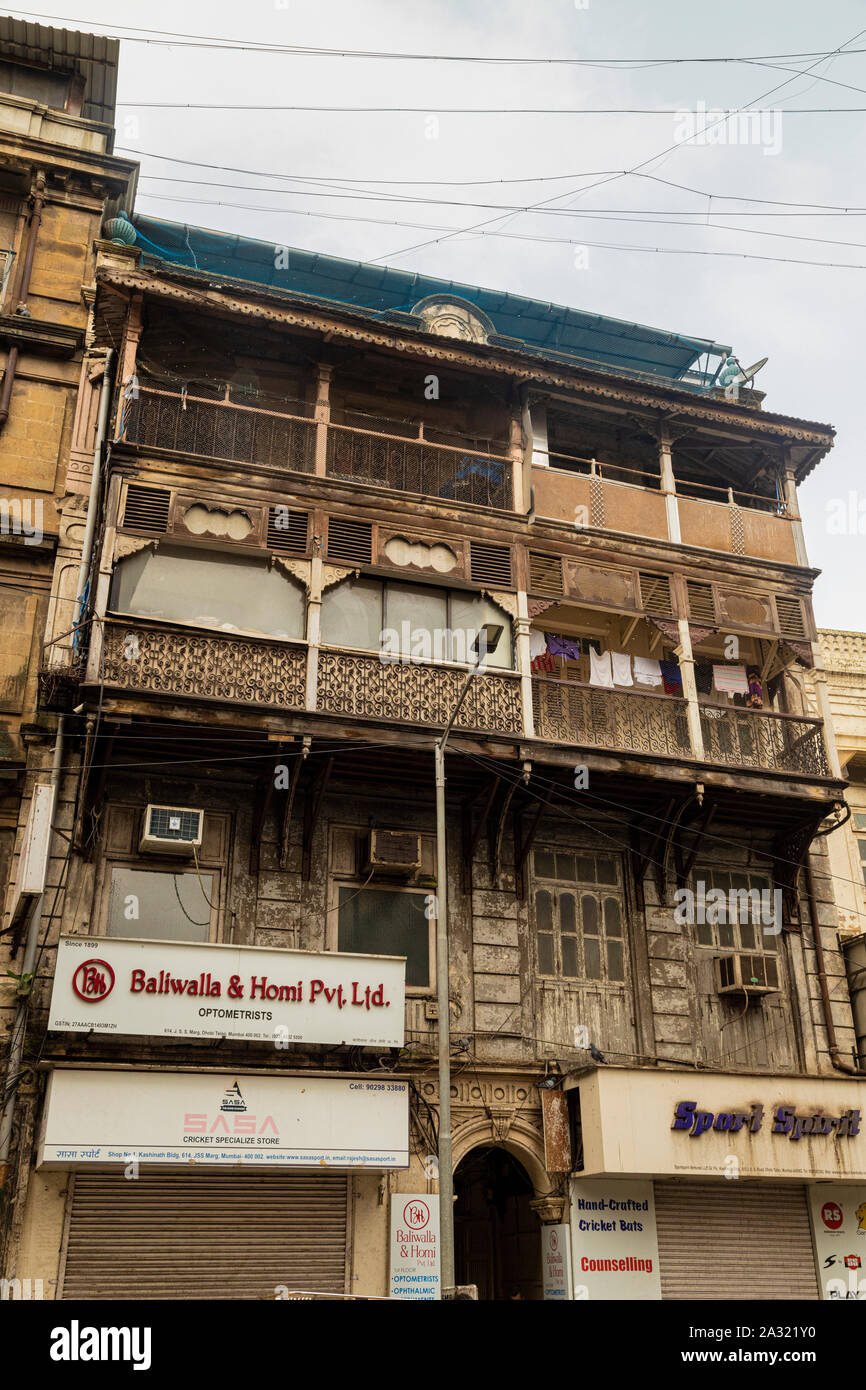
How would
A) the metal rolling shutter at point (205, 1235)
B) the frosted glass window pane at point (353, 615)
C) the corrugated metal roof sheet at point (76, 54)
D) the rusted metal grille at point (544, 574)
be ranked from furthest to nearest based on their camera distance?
the corrugated metal roof sheet at point (76, 54) < the rusted metal grille at point (544, 574) < the frosted glass window pane at point (353, 615) < the metal rolling shutter at point (205, 1235)

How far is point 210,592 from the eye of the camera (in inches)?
693

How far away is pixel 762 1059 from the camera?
59.9 feet

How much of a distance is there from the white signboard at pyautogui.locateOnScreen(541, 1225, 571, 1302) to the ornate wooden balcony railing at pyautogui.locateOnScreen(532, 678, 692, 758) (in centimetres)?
684

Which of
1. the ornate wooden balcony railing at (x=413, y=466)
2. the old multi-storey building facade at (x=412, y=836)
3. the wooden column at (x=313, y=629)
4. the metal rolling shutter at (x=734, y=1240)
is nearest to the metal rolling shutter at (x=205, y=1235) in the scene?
the old multi-storey building facade at (x=412, y=836)

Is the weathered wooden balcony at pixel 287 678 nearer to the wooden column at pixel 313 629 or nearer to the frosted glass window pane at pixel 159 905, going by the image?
the wooden column at pixel 313 629

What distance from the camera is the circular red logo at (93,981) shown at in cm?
1440

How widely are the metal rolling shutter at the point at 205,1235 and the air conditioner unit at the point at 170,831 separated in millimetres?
4155

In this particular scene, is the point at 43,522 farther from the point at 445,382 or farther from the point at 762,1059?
the point at 762,1059

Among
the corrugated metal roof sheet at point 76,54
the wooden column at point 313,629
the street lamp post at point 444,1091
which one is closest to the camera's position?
the street lamp post at point 444,1091

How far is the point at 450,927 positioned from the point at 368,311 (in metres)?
12.4

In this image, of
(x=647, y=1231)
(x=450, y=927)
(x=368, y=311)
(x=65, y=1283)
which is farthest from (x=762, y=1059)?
(x=368, y=311)

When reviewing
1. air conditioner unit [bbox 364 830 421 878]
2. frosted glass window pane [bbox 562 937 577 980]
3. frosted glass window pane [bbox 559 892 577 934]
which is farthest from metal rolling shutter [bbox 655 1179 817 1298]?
air conditioner unit [bbox 364 830 421 878]

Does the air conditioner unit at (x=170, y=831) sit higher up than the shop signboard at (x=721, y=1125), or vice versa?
the air conditioner unit at (x=170, y=831)

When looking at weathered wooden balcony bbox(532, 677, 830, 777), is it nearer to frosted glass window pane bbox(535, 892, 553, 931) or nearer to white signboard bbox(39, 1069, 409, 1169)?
frosted glass window pane bbox(535, 892, 553, 931)
